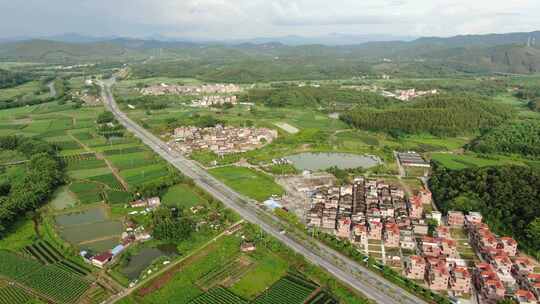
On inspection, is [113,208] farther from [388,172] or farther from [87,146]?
[388,172]

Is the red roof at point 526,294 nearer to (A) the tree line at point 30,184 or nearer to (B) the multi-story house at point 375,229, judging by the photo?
(B) the multi-story house at point 375,229

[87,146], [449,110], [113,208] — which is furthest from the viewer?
[449,110]

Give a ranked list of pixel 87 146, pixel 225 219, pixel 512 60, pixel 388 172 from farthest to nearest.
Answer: pixel 512 60 → pixel 87 146 → pixel 388 172 → pixel 225 219

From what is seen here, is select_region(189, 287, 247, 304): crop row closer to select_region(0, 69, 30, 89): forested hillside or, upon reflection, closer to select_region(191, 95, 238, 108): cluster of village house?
select_region(191, 95, 238, 108): cluster of village house

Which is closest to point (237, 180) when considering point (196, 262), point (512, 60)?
point (196, 262)

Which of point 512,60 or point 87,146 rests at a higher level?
point 512,60

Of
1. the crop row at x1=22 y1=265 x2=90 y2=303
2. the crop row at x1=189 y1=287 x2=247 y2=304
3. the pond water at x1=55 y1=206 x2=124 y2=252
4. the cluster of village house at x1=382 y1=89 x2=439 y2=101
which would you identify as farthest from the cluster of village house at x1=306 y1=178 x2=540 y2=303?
the cluster of village house at x1=382 y1=89 x2=439 y2=101
